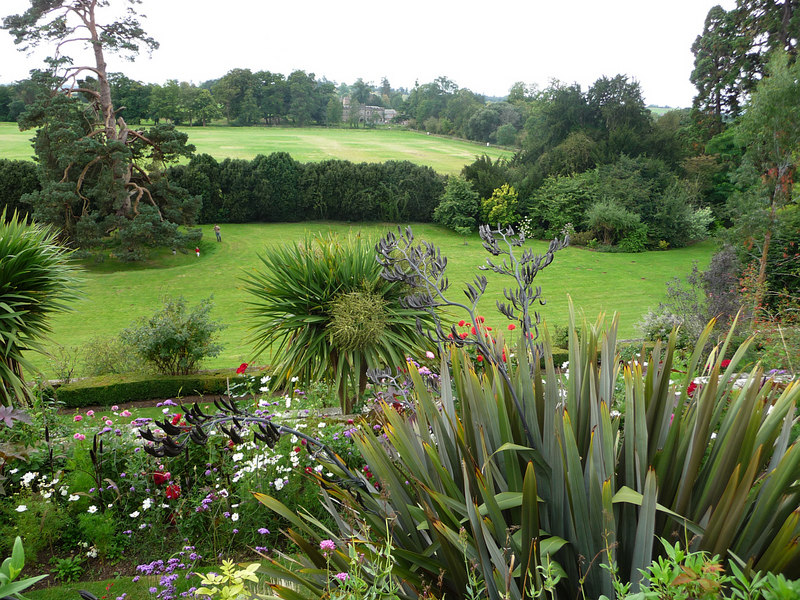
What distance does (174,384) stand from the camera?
8.65 m

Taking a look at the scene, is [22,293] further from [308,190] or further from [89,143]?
[308,190]

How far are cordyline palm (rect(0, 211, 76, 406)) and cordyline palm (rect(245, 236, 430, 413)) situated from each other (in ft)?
7.09

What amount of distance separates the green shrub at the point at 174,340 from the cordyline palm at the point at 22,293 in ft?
8.52

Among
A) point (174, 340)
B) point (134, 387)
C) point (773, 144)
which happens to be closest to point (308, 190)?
point (773, 144)

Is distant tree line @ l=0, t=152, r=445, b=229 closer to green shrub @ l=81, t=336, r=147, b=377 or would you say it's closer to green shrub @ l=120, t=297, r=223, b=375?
green shrub @ l=81, t=336, r=147, b=377

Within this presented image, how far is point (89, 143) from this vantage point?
20.2 metres

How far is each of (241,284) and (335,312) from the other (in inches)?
611

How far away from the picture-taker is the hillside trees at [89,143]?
20469mm

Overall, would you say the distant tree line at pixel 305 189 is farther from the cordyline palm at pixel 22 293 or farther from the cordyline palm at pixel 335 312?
the cordyline palm at pixel 335 312

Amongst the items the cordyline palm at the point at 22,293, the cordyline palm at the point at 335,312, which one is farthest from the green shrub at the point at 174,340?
the cordyline palm at the point at 335,312

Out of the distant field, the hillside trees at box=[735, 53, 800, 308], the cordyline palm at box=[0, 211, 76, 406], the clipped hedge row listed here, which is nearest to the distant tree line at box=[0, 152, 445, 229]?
the distant field

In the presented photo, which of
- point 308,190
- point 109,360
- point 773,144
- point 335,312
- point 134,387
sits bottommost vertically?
point 109,360

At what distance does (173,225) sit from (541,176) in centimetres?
1964

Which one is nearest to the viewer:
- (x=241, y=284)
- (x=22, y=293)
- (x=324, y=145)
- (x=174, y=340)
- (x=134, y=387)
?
(x=22, y=293)
